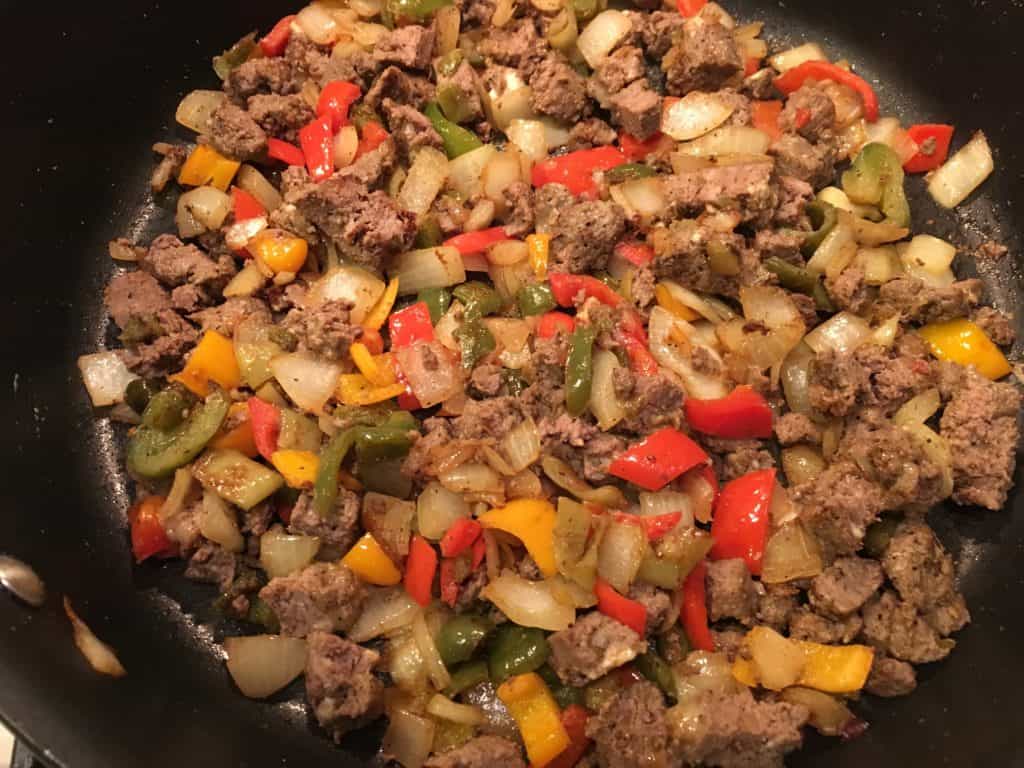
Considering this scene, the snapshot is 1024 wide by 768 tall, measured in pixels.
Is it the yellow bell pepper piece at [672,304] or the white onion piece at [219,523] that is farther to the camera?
the yellow bell pepper piece at [672,304]

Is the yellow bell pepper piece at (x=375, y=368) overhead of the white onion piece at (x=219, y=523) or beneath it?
overhead

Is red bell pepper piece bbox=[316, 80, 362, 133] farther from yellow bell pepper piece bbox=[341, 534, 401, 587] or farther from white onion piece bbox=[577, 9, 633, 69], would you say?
yellow bell pepper piece bbox=[341, 534, 401, 587]

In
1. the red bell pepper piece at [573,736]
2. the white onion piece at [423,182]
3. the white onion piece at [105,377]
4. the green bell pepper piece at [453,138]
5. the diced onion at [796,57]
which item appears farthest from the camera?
the diced onion at [796,57]

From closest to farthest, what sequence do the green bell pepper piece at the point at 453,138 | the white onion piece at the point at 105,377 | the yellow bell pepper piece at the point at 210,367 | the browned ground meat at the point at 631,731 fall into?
the browned ground meat at the point at 631,731 < the yellow bell pepper piece at the point at 210,367 < the white onion piece at the point at 105,377 < the green bell pepper piece at the point at 453,138

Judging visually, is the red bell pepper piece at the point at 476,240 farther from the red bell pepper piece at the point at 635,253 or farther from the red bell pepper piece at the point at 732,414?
the red bell pepper piece at the point at 732,414

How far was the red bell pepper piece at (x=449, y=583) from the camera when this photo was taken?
8.55 feet

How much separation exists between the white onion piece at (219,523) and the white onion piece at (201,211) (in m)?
1.07

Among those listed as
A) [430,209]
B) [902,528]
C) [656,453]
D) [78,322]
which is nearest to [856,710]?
[902,528]

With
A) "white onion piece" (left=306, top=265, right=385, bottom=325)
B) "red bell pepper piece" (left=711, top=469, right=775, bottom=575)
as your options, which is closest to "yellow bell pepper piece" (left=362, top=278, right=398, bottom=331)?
"white onion piece" (left=306, top=265, right=385, bottom=325)

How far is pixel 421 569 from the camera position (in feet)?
8.64

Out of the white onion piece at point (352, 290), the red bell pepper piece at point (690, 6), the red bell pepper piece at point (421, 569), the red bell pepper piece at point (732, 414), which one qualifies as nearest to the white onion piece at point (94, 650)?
the red bell pepper piece at point (421, 569)

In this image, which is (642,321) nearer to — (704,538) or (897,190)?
(704,538)

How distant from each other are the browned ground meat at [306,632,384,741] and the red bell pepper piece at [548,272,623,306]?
4.52ft

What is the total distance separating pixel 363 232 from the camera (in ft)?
9.48
